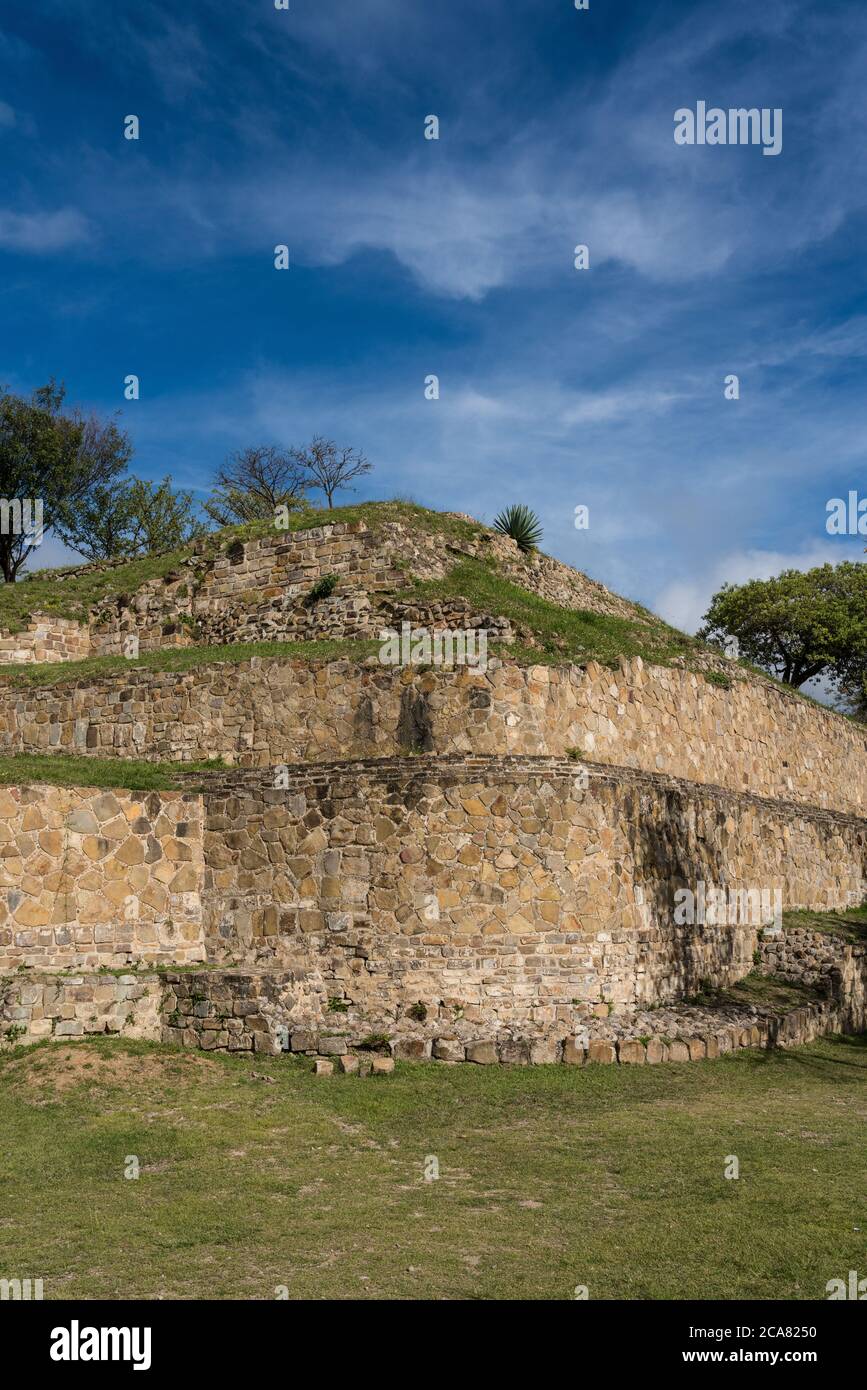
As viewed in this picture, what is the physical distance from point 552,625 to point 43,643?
10.5 metres

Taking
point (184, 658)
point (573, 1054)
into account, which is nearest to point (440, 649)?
point (184, 658)

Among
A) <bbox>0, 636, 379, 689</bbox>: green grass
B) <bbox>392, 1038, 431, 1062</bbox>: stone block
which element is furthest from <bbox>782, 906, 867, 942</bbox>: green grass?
<bbox>0, 636, 379, 689</bbox>: green grass

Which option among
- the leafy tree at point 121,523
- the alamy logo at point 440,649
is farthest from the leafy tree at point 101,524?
the alamy logo at point 440,649

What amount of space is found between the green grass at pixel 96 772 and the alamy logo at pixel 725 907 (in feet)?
24.1

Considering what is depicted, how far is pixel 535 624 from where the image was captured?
18047 millimetres

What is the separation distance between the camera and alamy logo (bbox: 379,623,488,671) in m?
A: 16.2

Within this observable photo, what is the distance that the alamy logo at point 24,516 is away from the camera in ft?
116

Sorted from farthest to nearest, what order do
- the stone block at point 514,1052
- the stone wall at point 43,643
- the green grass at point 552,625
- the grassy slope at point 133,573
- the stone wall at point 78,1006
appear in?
the stone wall at point 43,643 < the grassy slope at point 133,573 < the green grass at point 552,625 < the stone block at point 514,1052 < the stone wall at point 78,1006

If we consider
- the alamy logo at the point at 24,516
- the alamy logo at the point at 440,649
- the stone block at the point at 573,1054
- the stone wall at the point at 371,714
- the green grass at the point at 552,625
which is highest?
the alamy logo at the point at 24,516

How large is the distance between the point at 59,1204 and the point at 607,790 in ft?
29.7

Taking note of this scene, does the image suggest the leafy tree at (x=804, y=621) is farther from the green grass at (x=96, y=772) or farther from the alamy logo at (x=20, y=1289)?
the alamy logo at (x=20, y=1289)

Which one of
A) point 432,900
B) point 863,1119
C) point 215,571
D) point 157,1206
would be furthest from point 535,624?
point 157,1206

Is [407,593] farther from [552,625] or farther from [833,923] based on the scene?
[833,923]
